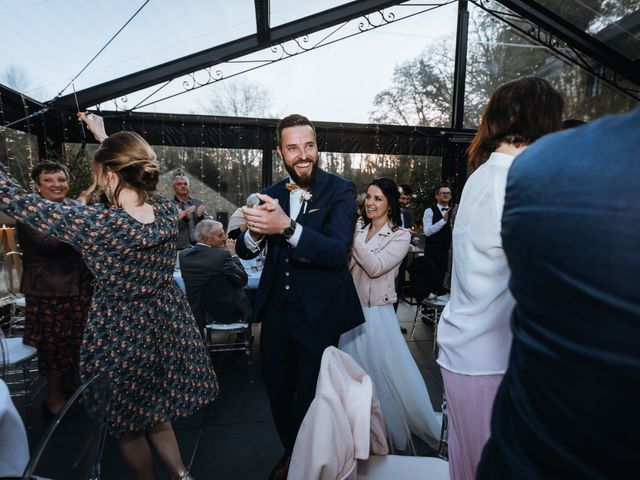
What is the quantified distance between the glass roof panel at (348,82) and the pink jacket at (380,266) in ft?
20.2

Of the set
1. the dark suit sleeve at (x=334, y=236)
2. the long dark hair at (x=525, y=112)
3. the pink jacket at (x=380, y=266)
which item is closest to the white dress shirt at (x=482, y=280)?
the long dark hair at (x=525, y=112)

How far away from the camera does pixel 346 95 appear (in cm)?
854

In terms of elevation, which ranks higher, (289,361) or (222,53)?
(222,53)

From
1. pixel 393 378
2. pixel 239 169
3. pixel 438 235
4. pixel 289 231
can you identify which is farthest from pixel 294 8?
pixel 393 378

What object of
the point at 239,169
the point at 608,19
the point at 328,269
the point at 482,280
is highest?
the point at 608,19

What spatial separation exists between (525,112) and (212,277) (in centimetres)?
310

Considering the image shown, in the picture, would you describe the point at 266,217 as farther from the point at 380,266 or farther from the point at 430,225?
the point at 430,225

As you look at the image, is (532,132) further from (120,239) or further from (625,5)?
(625,5)

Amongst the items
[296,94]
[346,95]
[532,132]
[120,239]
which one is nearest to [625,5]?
[346,95]

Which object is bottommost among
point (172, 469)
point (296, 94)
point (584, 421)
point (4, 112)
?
point (172, 469)

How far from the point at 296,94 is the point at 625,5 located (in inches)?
249

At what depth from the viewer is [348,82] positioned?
850 cm

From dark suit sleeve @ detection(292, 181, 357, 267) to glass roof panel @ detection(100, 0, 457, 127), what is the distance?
21.7ft

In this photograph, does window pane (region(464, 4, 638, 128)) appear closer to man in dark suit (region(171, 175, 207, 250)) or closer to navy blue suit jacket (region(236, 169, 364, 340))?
man in dark suit (region(171, 175, 207, 250))
